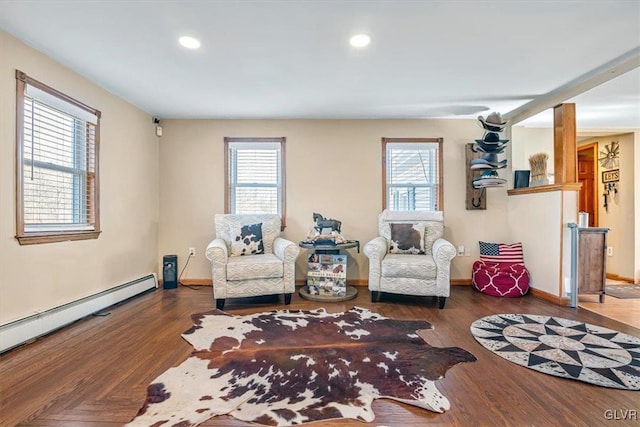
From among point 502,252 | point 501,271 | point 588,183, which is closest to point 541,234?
point 502,252

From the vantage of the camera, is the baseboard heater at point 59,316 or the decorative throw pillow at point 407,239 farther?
the decorative throw pillow at point 407,239

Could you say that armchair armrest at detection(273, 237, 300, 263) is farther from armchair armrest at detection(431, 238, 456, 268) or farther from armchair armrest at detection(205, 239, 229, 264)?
armchair armrest at detection(431, 238, 456, 268)

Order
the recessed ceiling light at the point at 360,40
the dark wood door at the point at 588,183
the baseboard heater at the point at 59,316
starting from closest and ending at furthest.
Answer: the baseboard heater at the point at 59,316 < the recessed ceiling light at the point at 360,40 < the dark wood door at the point at 588,183

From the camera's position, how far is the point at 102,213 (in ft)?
10.3

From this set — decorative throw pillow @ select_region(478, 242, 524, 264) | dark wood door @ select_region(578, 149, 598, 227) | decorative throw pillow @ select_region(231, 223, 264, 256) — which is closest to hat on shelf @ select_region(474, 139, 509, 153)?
decorative throw pillow @ select_region(478, 242, 524, 264)

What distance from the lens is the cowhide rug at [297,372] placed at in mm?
1467

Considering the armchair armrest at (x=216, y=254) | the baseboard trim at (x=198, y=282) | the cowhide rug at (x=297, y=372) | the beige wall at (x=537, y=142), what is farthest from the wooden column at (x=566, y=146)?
the baseboard trim at (x=198, y=282)

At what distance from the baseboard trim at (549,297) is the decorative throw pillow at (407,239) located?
1.43 m

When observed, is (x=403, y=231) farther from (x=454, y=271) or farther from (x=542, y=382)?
(x=542, y=382)

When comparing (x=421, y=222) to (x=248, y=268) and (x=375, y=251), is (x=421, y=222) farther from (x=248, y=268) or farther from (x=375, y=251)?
(x=248, y=268)

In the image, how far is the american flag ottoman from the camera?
11.4 feet

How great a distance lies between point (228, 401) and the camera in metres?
1.53

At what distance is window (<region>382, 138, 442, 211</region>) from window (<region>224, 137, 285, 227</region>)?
1.55 meters

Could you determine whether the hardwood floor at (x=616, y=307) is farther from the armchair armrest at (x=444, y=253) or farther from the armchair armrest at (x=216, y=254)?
the armchair armrest at (x=216, y=254)
